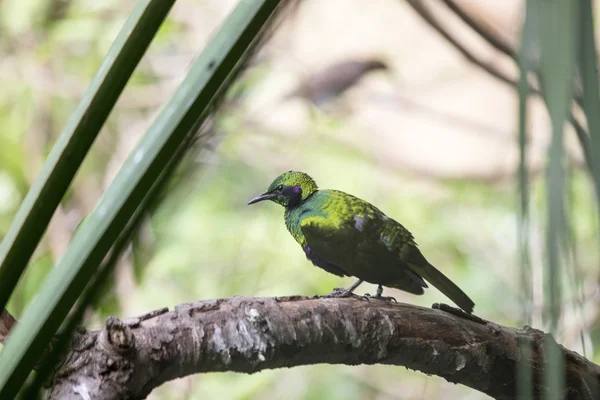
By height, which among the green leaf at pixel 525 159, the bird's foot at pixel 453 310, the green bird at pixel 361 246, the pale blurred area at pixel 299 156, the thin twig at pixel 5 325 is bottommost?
the pale blurred area at pixel 299 156

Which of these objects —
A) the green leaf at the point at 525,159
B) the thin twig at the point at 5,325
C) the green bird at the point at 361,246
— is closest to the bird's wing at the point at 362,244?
the green bird at the point at 361,246

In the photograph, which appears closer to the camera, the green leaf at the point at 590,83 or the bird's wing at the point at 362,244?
the green leaf at the point at 590,83

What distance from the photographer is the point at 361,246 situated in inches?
21.7

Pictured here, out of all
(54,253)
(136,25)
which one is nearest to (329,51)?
(54,253)

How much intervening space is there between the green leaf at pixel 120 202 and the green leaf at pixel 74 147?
34 mm

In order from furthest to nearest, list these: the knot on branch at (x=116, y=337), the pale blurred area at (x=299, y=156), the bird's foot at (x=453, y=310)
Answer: the pale blurred area at (x=299, y=156) < the bird's foot at (x=453, y=310) < the knot on branch at (x=116, y=337)

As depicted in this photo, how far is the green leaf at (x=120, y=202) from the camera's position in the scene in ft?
1.05

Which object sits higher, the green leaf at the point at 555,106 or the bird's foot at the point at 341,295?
the green leaf at the point at 555,106

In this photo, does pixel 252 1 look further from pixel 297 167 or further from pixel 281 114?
pixel 281 114

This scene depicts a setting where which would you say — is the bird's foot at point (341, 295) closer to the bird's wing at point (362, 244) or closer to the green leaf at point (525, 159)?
the bird's wing at point (362, 244)

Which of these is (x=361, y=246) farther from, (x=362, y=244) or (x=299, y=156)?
(x=299, y=156)

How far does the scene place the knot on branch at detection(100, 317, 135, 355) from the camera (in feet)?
1.39

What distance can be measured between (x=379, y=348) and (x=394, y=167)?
77 cm

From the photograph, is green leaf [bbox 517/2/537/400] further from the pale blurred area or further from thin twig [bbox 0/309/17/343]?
thin twig [bbox 0/309/17/343]
